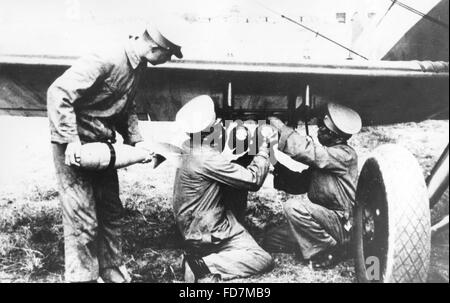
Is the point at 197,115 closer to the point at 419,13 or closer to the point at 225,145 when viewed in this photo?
the point at 225,145

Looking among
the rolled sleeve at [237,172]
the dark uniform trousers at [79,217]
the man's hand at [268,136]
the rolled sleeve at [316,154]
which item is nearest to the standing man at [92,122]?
the dark uniform trousers at [79,217]

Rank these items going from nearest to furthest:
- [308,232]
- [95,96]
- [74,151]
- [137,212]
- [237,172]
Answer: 1. [74,151]
2. [95,96]
3. [237,172]
4. [308,232]
5. [137,212]

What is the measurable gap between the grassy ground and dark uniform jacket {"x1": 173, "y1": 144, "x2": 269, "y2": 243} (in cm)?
17

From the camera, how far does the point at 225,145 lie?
11.6 ft

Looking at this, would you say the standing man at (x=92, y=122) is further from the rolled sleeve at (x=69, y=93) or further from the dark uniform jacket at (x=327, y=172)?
the dark uniform jacket at (x=327, y=172)

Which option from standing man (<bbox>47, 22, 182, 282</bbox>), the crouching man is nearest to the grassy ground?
the crouching man

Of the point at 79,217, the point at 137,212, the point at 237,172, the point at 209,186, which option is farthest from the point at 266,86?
the point at 79,217

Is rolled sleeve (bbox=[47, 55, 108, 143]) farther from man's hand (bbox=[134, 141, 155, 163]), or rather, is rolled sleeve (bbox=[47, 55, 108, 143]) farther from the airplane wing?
man's hand (bbox=[134, 141, 155, 163])

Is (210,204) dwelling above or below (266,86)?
below

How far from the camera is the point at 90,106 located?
3.29 metres

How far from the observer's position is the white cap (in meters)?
3.50

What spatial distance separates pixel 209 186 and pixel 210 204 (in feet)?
0.42

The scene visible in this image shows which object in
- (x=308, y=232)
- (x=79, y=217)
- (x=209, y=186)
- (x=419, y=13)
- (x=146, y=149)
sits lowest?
(x=308, y=232)
